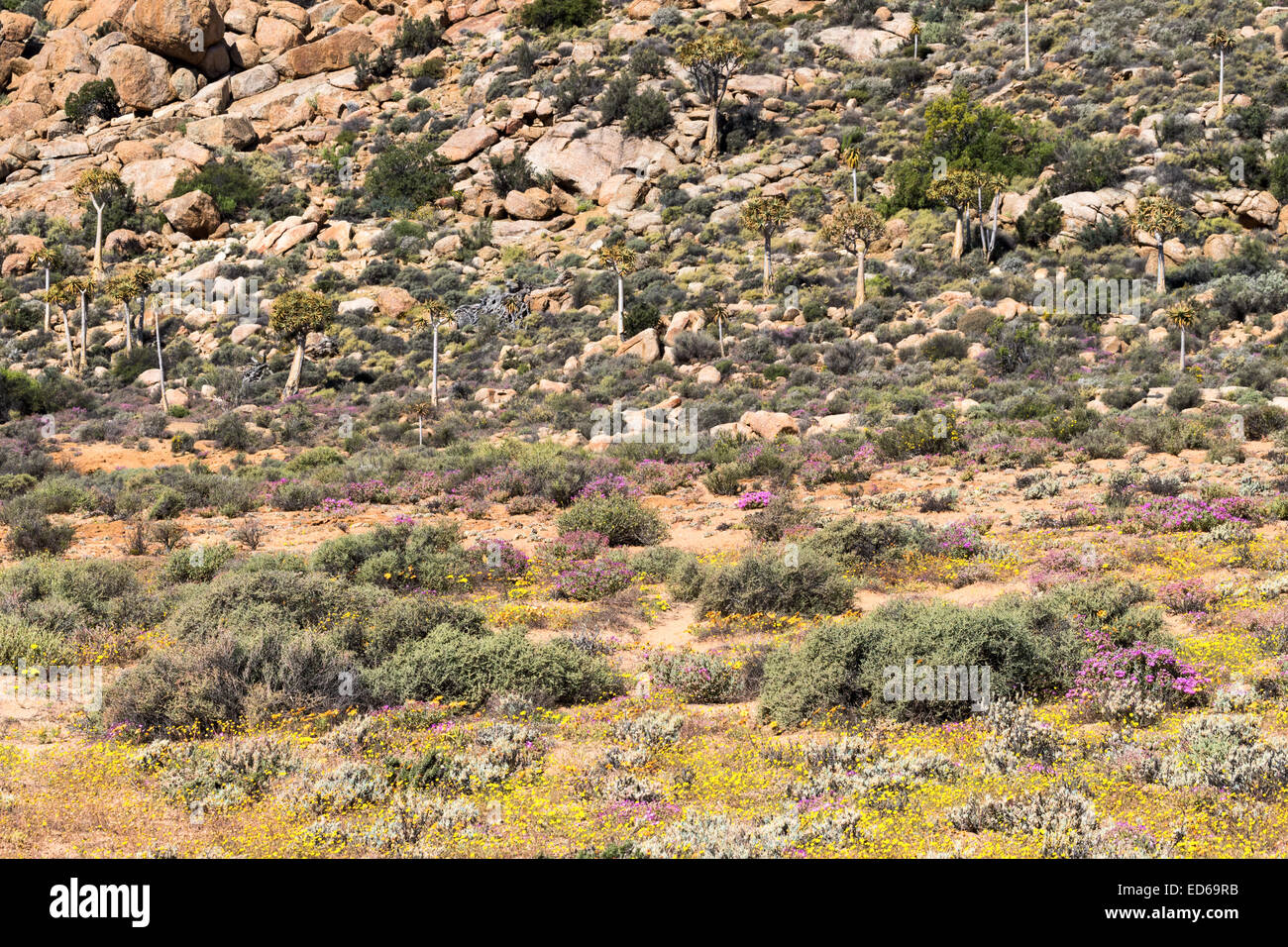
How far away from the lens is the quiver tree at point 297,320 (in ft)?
124

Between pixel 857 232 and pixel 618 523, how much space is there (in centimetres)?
2815

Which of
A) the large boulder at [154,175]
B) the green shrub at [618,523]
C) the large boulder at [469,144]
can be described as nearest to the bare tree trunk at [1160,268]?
the green shrub at [618,523]

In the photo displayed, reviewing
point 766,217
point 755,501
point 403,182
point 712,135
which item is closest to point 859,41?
point 712,135

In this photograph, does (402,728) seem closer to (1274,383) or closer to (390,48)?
(1274,383)

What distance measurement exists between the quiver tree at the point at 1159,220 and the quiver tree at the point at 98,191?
53015mm

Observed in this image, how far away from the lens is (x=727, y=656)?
33.8 feet

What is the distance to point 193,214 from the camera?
52.2 metres

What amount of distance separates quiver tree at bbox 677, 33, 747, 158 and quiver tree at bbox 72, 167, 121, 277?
116ft

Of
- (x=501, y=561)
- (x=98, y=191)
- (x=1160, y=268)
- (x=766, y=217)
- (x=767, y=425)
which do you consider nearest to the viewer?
(x=501, y=561)

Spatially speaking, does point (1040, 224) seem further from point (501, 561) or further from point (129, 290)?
point (129, 290)

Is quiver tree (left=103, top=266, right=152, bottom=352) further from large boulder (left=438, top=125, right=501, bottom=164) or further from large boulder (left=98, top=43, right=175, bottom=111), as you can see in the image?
large boulder (left=98, top=43, right=175, bottom=111)

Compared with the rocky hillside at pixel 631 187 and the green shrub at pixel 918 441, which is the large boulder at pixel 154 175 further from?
the green shrub at pixel 918 441

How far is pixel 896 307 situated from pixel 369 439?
22552mm

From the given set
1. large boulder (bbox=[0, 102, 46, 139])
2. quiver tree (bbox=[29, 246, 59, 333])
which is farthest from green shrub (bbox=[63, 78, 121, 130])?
quiver tree (bbox=[29, 246, 59, 333])
